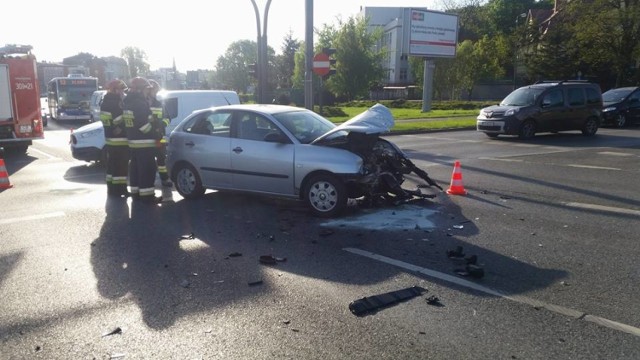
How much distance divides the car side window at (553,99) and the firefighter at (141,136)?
13994mm

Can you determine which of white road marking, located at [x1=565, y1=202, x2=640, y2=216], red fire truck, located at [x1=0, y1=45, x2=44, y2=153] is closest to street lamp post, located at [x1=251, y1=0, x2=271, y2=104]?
red fire truck, located at [x1=0, y1=45, x2=44, y2=153]

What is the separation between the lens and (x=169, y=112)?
1215 centimetres

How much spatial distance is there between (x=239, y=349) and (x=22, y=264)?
3.18 m

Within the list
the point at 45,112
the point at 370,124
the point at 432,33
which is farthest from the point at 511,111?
the point at 45,112

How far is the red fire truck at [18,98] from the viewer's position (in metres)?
14.2

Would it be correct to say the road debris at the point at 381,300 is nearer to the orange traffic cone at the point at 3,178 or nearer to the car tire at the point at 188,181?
the car tire at the point at 188,181

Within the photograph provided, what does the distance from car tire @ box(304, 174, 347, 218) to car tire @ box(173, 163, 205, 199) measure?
2156mm

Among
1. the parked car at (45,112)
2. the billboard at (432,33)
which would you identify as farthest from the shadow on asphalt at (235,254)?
the billboard at (432,33)

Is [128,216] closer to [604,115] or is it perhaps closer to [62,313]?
[62,313]

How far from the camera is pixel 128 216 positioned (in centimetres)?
747

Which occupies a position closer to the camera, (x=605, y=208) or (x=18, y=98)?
(x=605, y=208)

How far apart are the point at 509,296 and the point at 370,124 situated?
359 cm

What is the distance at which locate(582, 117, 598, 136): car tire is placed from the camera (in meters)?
18.5

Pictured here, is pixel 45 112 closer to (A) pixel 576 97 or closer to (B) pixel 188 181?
(B) pixel 188 181
